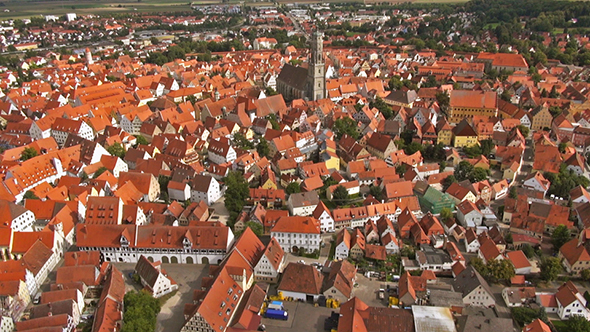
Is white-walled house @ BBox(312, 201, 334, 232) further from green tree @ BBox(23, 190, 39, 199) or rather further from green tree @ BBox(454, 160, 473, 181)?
green tree @ BBox(23, 190, 39, 199)

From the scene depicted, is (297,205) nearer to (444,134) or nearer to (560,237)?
(560,237)

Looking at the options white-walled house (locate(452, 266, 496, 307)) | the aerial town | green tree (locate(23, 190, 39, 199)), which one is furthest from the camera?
green tree (locate(23, 190, 39, 199))

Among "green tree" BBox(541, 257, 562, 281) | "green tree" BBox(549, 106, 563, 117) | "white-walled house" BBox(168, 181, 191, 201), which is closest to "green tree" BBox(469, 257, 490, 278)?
"green tree" BBox(541, 257, 562, 281)

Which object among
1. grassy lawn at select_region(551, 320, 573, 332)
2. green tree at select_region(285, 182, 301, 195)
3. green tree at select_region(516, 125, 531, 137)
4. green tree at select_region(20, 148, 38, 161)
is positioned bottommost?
grassy lawn at select_region(551, 320, 573, 332)

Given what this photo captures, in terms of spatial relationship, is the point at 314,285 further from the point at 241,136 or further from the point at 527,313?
the point at 241,136

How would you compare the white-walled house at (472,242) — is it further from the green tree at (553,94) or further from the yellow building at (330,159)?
the green tree at (553,94)

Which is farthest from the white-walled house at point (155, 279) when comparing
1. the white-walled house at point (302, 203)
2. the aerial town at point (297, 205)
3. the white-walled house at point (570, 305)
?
the white-walled house at point (570, 305)

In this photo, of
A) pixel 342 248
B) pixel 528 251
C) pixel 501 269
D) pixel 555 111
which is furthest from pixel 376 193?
pixel 555 111
